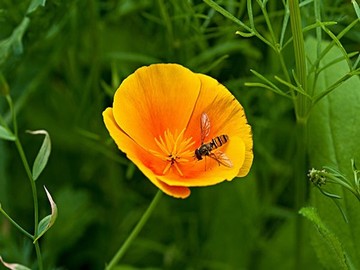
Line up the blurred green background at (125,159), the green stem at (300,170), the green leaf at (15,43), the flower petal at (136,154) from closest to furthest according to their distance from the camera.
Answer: the flower petal at (136,154) < the green stem at (300,170) < the green leaf at (15,43) < the blurred green background at (125,159)

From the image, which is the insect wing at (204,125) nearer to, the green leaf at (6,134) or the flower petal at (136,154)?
the flower petal at (136,154)

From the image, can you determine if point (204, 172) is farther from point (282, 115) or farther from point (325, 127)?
point (282, 115)

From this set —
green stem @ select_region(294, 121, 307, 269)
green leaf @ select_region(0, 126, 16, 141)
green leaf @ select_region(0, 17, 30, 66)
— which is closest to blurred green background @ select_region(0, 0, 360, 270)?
green leaf @ select_region(0, 17, 30, 66)

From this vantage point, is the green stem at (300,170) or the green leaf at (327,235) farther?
the green stem at (300,170)

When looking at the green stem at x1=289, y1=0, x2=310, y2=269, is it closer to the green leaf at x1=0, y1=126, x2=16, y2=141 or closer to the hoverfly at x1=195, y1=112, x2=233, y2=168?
the hoverfly at x1=195, y1=112, x2=233, y2=168

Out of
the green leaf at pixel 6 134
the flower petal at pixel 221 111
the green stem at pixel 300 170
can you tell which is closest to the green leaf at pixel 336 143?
the green stem at pixel 300 170

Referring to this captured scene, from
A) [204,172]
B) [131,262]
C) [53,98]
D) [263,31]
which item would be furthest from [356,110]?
[53,98]

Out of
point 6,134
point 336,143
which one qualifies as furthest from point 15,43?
point 336,143
